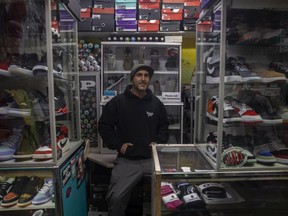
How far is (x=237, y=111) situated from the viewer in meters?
1.41

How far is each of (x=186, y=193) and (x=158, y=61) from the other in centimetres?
204

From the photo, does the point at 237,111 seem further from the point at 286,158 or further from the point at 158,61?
the point at 158,61

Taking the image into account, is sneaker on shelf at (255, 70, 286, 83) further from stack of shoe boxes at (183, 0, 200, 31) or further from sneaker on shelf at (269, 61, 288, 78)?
stack of shoe boxes at (183, 0, 200, 31)

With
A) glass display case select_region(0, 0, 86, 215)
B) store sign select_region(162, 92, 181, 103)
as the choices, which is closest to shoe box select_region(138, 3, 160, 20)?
store sign select_region(162, 92, 181, 103)

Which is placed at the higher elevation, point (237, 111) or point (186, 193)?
point (237, 111)

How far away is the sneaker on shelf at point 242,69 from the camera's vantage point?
4.58ft

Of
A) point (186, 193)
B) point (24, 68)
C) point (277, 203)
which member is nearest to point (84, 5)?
point (24, 68)

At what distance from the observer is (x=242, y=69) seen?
4.66 feet

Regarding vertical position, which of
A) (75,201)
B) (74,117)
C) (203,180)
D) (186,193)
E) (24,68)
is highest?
(24,68)

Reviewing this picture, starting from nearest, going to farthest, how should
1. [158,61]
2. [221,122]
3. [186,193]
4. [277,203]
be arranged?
[221,122] < [186,193] < [277,203] < [158,61]

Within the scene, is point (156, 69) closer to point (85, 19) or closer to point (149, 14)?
point (149, 14)

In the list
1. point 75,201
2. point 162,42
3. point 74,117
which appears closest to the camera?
point 75,201

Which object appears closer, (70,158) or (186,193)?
(186,193)

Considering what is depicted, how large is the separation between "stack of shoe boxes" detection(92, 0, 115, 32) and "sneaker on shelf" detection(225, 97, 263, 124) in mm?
2001
